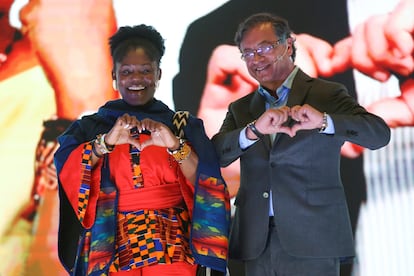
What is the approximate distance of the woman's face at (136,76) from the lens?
1952 mm

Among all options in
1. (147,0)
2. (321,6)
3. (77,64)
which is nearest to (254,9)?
(321,6)

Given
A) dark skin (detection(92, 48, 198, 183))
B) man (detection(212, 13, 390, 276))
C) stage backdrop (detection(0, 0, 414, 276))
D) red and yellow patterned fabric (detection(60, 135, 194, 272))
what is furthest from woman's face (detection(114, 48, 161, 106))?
stage backdrop (detection(0, 0, 414, 276))

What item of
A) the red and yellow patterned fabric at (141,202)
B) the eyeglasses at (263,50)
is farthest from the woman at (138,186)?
the eyeglasses at (263,50)

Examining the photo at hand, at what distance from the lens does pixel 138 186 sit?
6.17 ft

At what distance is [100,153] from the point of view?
1858 millimetres

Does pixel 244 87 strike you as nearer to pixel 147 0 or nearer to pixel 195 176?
pixel 147 0

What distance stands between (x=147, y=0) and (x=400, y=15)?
48.2 inches

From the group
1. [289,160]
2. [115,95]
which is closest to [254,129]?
[289,160]

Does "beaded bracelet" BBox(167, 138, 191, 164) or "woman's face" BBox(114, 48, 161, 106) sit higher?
"woman's face" BBox(114, 48, 161, 106)

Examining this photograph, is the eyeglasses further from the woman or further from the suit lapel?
the woman

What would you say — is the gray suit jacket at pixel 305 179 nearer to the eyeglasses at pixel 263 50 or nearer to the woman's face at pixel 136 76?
the eyeglasses at pixel 263 50

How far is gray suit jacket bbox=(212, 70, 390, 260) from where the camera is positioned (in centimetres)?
186

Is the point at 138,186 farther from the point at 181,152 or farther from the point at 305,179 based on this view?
the point at 305,179

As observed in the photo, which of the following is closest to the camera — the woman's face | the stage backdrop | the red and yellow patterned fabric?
the red and yellow patterned fabric
